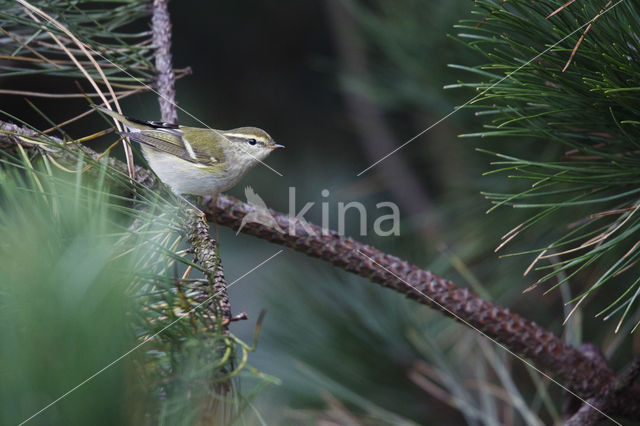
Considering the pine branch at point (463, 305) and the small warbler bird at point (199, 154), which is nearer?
the pine branch at point (463, 305)

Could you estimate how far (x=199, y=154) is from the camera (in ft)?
5.23

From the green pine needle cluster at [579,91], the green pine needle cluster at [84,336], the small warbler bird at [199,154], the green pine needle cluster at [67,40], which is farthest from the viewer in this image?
the small warbler bird at [199,154]

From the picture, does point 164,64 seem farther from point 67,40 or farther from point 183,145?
point 183,145

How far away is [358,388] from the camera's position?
1448 mm

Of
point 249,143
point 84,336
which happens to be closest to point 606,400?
point 84,336

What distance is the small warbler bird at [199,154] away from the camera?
4.53ft

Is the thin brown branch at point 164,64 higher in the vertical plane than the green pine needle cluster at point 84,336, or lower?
higher

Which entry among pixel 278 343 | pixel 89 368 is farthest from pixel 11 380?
pixel 278 343

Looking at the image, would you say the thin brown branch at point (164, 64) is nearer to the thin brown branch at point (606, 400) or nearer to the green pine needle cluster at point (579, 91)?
the green pine needle cluster at point (579, 91)

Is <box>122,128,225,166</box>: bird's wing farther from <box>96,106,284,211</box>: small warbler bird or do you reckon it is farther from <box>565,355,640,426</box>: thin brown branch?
<box>565,355,640,426</box>: thin brown branch

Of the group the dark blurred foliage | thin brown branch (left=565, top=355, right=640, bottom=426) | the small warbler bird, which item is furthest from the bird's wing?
thin brown branch (left=565, top=355, right=640, bottom=426)

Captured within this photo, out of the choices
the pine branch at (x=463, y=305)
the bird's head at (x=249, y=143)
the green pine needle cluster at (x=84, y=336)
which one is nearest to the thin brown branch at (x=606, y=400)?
the pine branch at (x=463, y=305)

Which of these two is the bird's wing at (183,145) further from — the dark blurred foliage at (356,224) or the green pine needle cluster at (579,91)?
the green pine needle cluster at (579,91)

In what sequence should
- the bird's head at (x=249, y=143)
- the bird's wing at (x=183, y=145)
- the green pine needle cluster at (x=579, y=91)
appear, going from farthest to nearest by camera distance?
the bird's head at (x=249, y=143) → the bird's wing at (x=183, y=145) → the green pine needle cluster at (x=579, y=91)
